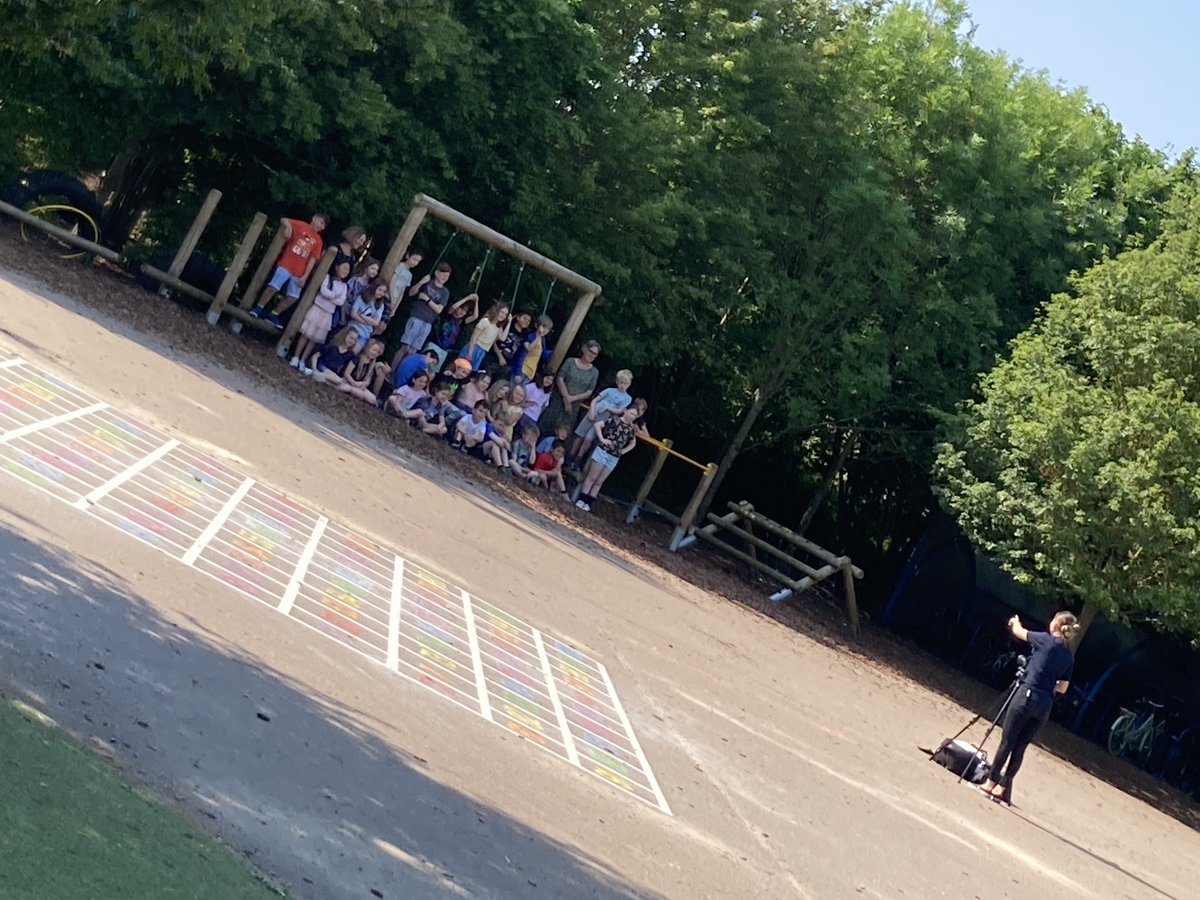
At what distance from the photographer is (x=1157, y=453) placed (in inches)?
839

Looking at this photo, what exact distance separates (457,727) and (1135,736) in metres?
17.7

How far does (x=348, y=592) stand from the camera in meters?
11.0

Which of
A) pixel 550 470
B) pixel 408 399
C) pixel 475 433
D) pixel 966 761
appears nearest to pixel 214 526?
pixel 966 761

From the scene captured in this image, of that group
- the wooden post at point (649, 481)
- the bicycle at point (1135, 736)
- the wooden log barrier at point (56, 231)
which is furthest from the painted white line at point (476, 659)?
the bicycle at point (1135, 736)

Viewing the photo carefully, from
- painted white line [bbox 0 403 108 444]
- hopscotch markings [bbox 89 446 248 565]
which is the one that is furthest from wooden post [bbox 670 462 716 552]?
painted white line [bbox 0 403 108 444]

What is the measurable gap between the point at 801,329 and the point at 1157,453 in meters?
7.27

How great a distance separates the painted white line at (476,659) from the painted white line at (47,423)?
10.3 feet

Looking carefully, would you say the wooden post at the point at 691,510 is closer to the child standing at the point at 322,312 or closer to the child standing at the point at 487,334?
the child standing at the point at 487,334

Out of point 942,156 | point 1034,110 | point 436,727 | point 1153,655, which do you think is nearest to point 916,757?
point 436,727

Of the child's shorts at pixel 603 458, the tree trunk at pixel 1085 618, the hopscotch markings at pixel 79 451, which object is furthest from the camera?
the tree trunk at pixel 1085 618

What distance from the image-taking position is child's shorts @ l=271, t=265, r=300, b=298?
21.2 m

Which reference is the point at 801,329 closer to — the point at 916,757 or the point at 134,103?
the point at 134,103

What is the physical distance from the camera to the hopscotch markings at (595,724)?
31.5 feet

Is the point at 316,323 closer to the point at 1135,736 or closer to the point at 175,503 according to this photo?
the point at 175,503
